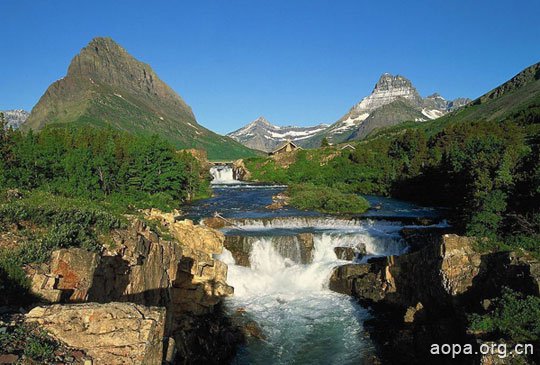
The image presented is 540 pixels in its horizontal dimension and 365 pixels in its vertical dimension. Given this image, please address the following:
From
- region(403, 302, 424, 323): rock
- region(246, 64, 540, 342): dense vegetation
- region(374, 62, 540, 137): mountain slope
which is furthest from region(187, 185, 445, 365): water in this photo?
region(374, 62, 540, 137): mountain slope

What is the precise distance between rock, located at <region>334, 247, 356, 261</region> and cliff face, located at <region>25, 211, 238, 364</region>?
304 inches

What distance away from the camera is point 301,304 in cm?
2172

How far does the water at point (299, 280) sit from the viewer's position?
56.4ft

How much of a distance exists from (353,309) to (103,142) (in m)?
28.7

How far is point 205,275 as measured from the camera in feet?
73.3

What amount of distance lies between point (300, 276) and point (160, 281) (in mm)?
10332

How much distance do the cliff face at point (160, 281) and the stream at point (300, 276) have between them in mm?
1316

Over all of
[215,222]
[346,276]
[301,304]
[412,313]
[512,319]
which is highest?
[215,222]

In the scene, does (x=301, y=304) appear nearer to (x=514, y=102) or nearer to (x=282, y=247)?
(x=282, y=247)

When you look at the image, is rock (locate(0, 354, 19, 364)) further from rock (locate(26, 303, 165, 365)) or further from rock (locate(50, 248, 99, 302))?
rock (locate(50, 248, 99, 302))

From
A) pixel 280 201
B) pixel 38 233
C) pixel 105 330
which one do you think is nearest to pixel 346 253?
pixel 280 201

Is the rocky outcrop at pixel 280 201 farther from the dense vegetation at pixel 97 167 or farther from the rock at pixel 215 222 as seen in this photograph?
the dense vegetation at pixel 97 167

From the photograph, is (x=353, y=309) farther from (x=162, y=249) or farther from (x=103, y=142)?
(x=103, y=142)

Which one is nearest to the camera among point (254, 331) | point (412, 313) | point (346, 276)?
point (254, 331)
